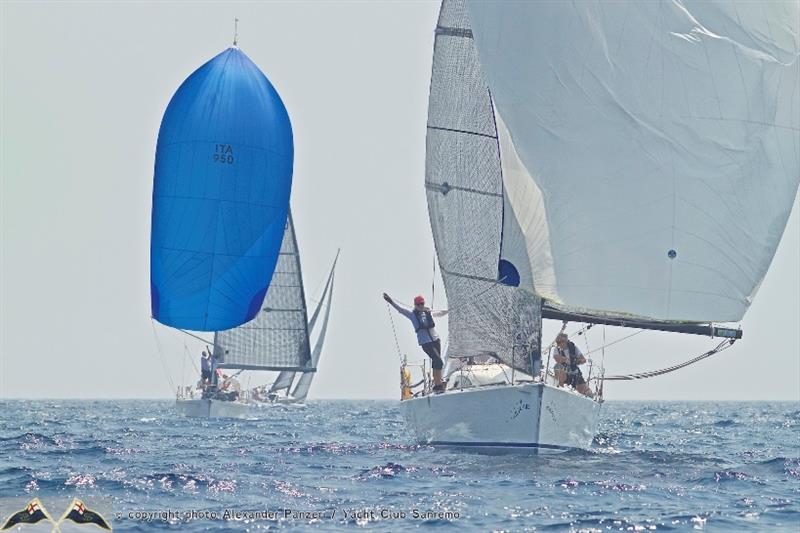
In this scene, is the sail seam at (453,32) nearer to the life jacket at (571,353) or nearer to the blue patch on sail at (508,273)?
the blue patch on sail at (508,273)

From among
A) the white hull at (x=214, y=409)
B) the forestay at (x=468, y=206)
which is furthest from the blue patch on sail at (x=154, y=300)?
the white hull at (x=214, y=409)

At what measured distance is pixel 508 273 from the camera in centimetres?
2080

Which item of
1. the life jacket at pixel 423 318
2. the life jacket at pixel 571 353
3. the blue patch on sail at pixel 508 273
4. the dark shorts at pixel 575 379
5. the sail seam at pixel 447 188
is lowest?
the dark shorts at pixel 575 379

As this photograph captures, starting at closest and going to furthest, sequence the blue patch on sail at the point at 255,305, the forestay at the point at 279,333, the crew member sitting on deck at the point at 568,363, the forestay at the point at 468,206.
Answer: the forestay at the point at 468,206 < the crew member sitting on deck at the point at 568,363 < the blue patch on sail at the point at 255,305 < the forestay at the point at 279,333

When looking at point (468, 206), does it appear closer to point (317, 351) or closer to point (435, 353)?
point (435, 353)

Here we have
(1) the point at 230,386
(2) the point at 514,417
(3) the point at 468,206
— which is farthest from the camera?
(1) the point at 230,386

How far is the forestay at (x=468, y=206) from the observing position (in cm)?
2167

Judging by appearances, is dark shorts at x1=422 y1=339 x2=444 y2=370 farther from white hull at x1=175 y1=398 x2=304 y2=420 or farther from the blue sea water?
white hull at x1=175 y1=398 x2=304 y2=420

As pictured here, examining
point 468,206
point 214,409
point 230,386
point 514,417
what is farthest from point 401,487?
point 230,386

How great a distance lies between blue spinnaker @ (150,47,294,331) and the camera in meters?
29.3

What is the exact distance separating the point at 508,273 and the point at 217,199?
34.9 ft

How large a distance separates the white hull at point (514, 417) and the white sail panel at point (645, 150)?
1.56 m

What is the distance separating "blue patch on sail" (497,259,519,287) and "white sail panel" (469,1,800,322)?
0.41 ft

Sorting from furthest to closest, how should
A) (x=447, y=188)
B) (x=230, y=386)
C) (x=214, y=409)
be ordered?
(x=230, y=386) < (x=214, y=409) < (x=447, y=188)
